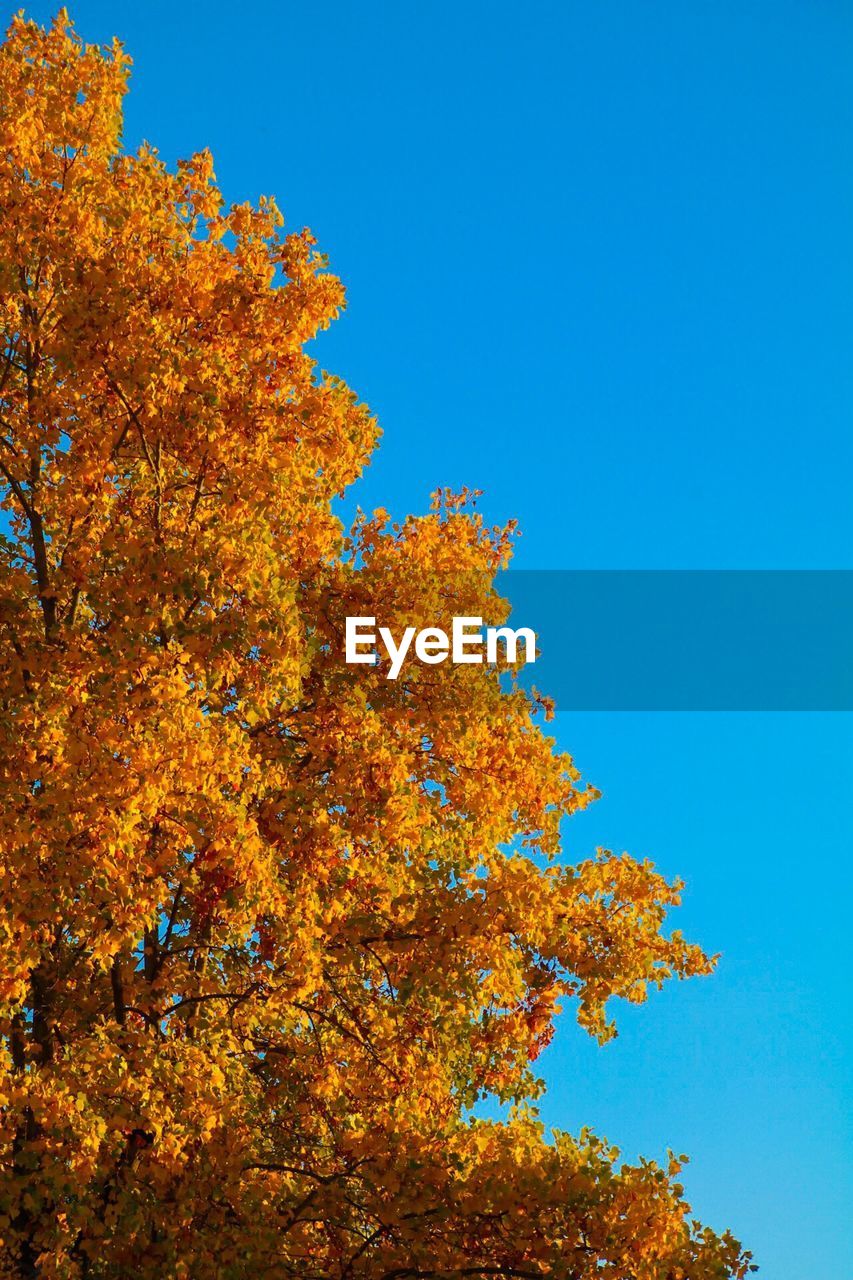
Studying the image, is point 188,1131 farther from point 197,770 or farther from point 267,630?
point 267,630

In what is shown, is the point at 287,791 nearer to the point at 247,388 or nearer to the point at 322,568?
the point at 322,568

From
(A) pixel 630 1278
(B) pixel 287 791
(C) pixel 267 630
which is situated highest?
(C) pixel 267 630

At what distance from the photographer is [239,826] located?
11516 millimetres

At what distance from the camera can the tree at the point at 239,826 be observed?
1151cm

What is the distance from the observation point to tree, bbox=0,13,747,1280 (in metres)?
11.5

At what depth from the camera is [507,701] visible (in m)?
14.1

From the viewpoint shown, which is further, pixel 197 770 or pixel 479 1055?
pixel 479 1055

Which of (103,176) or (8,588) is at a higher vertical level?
(103,176)

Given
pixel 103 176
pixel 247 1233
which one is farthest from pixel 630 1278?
pixel 103 176

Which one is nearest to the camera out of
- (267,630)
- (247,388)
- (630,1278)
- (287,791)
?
(630,1278)

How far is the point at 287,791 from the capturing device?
42.4 feet

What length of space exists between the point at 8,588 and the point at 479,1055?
22.8 ft

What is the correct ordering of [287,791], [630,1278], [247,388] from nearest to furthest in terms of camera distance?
[630,1278] < [287,791] < [247,388]

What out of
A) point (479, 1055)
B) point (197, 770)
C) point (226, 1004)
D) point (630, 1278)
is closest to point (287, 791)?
point (197, 770)
